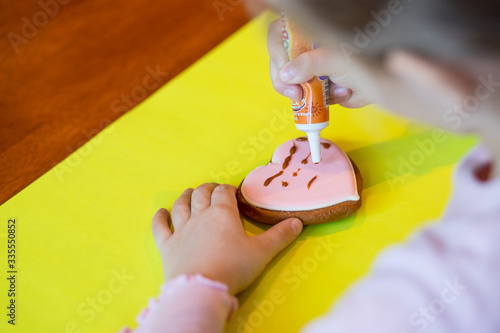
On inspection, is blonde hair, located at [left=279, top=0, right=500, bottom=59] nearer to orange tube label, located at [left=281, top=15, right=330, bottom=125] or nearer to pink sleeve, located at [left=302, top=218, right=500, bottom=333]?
pink sleeve, located at [left=302, top=218, right=500, bottom=333]

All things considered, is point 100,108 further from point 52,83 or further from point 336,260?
point 336,260

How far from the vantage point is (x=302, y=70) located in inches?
28.2

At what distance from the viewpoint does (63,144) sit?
92 centimetres

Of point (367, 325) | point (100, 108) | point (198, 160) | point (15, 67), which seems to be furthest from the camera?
point (15, 67)

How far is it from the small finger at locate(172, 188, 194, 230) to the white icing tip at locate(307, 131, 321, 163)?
19cm

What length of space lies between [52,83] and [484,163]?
0.85 metres

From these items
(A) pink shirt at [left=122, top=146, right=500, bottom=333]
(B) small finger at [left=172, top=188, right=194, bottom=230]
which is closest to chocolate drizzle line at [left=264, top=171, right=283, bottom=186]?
(B) small finger at [left=172, top=188, right=194, bottom=230]

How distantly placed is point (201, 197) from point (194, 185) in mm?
75

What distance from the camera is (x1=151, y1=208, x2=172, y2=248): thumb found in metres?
0.73

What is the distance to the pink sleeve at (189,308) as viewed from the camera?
57 centimetres

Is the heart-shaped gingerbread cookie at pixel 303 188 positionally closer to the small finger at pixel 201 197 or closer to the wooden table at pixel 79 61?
the small finger at pixel 201 197

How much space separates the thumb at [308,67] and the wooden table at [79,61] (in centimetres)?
36

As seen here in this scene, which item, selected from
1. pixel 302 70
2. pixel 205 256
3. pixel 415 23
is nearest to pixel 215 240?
pixel 205 256

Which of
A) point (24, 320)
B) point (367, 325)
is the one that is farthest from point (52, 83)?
point (367, 325)
